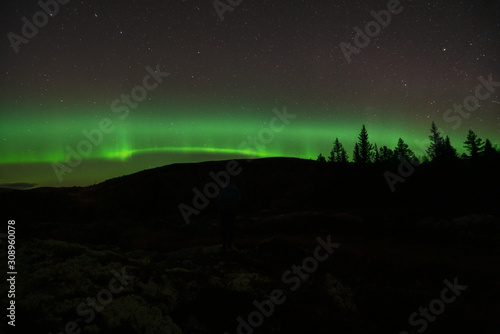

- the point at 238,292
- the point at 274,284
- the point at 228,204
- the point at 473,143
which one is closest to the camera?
the point at 238,292

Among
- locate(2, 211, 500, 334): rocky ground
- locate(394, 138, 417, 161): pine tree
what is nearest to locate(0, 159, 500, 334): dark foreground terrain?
locate(2, 211, 500, 334): rocky ground

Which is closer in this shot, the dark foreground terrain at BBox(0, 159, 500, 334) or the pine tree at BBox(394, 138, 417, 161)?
the dark foreground terrain at BBox(0, 159, 500, 334)

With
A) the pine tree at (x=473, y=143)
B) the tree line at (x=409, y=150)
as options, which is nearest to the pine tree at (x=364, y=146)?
the tree line at (x=409, y=150)

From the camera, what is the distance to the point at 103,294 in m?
4.66

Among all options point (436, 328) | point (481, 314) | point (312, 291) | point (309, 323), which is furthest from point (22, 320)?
point (481, 314)

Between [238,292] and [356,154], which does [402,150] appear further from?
[238,292]

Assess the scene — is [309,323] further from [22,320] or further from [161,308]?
[22,320]

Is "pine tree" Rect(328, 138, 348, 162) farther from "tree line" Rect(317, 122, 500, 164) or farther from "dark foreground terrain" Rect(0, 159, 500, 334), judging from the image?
"dark foreground terrain" Rect(0, 159, 500, 334)

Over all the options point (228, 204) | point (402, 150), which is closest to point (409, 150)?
point (402, 150)

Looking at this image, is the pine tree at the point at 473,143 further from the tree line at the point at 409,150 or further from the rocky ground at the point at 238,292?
the rocky ground at the point at 238,292

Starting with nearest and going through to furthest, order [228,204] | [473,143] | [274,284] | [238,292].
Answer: [238,292] → [274,284] → [228,204] → [473,143]

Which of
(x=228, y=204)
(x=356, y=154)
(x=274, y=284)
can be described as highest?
(x=356, y=154)

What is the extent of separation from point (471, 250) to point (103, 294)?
50.7 feet

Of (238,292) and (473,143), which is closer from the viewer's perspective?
(238,292)
